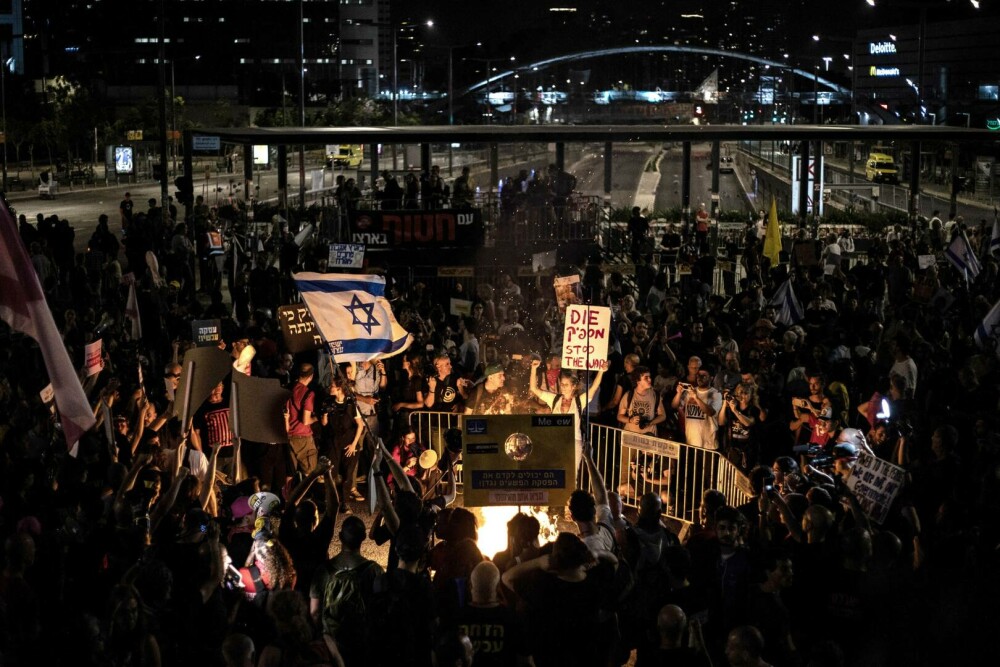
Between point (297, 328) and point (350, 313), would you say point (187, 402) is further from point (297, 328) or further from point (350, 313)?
point (297, 328)

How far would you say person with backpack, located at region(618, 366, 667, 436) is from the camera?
37.3 feet

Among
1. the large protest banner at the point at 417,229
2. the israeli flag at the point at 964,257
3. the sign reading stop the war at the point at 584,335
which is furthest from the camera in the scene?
the large protest banner at the point at 417,229

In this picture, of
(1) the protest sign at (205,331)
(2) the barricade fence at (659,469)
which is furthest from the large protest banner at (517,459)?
(1) the protest sign at (205,331)

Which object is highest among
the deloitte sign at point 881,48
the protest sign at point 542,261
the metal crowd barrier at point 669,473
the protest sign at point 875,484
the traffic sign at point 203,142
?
the deloitte sign at point 881,48

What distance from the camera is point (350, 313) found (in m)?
10.5

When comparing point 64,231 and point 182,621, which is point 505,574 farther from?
point 64,231

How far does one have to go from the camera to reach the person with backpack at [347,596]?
6.26 m

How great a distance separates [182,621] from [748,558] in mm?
3058

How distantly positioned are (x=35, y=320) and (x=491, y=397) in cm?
536

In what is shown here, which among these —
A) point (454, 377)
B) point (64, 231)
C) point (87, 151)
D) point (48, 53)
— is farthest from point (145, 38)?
point (454, 377)

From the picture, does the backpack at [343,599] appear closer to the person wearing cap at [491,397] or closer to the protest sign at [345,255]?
the person wearing cap at [491,397]

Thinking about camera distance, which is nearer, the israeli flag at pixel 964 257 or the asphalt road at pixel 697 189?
the israeli flag at pixel 964 257

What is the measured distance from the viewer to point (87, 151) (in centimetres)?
8031

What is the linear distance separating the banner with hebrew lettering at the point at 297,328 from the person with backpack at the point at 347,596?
541 cm
